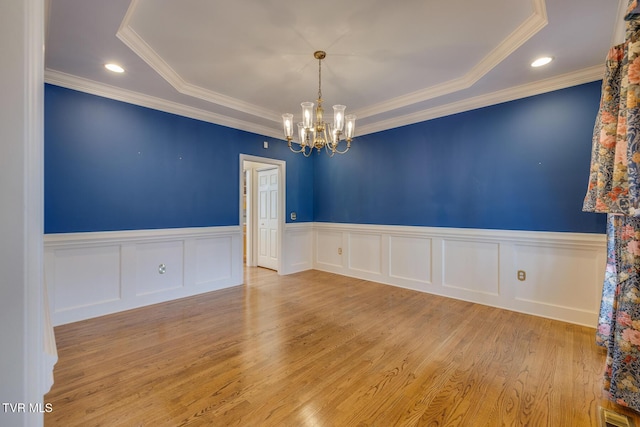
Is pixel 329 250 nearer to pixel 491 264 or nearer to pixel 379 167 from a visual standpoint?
pixel 379 167

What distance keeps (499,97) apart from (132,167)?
457cm

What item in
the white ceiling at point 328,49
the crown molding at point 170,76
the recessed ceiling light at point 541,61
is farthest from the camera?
the recessed ceiling light at point 541,61

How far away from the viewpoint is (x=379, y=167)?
467 cm

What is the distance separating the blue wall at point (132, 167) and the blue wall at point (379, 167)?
0.01 metres

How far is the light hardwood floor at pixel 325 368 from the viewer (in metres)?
1.74

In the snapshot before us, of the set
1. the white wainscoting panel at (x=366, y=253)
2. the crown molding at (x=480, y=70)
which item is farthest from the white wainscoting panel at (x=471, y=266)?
the crown molding at (x=480, y=70)

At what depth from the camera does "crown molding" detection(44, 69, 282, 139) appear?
2.97 metres

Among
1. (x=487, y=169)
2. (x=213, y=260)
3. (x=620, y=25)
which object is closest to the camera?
(x=620, y=25)

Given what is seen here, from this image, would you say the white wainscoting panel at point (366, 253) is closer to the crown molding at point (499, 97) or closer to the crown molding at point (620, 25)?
the crown molding at point (499, 97)

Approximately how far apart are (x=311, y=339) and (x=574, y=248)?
2.93 metres

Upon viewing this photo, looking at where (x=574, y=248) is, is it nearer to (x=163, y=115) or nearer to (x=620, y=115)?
(x=620, y=115)

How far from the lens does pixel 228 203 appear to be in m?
Result: 4.42

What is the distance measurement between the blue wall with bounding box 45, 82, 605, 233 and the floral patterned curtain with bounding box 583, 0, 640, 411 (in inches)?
52.5

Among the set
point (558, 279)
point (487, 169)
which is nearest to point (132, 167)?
point (487, 169)
